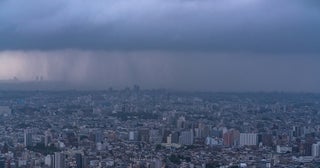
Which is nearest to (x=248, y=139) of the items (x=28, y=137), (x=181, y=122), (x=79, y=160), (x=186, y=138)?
(x=186, y=138)

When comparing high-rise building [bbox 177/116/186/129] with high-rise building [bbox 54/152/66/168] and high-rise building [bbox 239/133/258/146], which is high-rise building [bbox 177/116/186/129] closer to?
high-rise building [bbox 239/133/258/146]

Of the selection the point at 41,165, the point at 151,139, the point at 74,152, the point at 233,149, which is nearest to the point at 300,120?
the point at 233,149

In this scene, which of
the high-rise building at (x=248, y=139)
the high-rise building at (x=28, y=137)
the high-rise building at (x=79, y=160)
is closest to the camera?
the high-rise building at (x=79, y=160)

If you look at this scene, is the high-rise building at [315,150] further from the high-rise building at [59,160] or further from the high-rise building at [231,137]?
the high-rise building at [59,160]

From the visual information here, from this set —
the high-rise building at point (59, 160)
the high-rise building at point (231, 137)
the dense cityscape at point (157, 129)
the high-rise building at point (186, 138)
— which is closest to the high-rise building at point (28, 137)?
the dense cityscape at point (157, 129)

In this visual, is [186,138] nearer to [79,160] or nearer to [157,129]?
[157,129]

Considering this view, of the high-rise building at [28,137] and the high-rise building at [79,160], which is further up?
the high-rise building at [28,137]

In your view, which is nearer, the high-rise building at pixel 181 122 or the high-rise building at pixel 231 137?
the high-rise building at pixel 231 137
